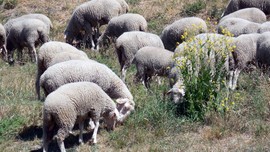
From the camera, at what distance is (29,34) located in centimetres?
1573

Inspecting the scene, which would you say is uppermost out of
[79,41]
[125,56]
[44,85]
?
[44,85]

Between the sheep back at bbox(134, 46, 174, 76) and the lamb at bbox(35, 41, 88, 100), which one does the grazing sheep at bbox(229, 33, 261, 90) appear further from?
the lamb at bbox(35, 41, 88, 100)

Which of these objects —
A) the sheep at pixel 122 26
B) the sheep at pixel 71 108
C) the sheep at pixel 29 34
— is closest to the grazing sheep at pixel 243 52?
the sheep at pixel 71 108

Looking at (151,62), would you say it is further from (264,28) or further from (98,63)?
(264,28)

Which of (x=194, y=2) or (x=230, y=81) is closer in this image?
(x=230, y=81)

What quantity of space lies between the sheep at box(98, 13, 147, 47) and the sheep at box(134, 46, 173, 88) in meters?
3.09

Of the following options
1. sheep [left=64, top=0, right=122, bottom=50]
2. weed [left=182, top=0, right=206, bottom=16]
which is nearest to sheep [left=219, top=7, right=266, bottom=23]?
weed [left=182, top=0, right=206, bottom=16]

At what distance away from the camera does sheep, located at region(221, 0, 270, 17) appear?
54.2 ft

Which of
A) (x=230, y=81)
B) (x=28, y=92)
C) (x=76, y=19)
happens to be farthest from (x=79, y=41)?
(x=230, y=81)

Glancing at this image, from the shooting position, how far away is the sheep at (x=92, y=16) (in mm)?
16672

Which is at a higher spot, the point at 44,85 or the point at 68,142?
the point at 44,85

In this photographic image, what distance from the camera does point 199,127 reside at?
835 cm

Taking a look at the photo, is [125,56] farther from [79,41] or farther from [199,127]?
[79,41]

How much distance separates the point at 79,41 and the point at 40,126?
29.7 feet
